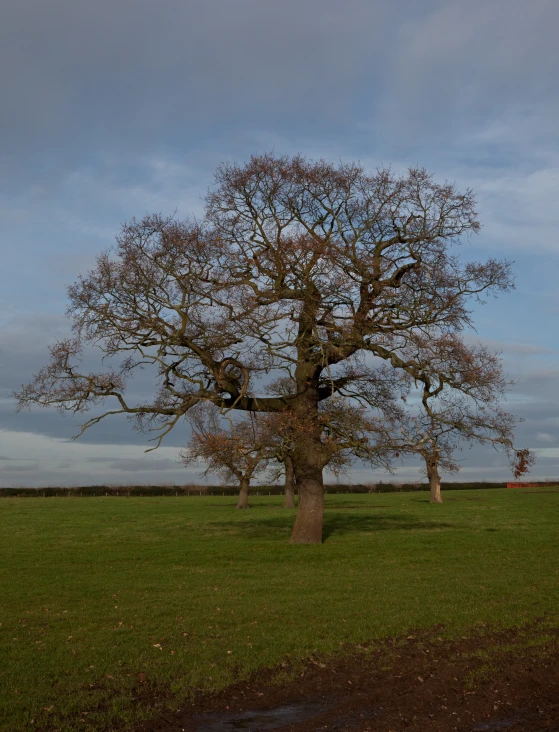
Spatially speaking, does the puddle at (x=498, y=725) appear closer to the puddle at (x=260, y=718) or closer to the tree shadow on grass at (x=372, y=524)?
the puddle at (x=260, y=718)

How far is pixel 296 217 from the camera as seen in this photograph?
2659cm

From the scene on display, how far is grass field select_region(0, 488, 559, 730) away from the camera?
10.3 m

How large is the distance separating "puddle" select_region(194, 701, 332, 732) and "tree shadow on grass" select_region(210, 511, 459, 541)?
20146 mm

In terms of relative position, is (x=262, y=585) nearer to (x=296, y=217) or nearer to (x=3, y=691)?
(x=3, y=691)

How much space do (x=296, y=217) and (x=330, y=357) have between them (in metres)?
6.03

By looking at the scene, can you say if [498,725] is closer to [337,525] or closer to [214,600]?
[214,600]

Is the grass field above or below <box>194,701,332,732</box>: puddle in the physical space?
above

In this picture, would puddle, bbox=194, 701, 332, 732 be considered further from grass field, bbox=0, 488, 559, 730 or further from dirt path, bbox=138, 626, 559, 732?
grass field, bbox=0, 488, 559, 730

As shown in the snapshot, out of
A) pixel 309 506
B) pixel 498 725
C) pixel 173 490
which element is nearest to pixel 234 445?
pixel 309 506

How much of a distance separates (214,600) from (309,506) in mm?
10300

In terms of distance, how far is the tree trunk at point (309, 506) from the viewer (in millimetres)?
26031

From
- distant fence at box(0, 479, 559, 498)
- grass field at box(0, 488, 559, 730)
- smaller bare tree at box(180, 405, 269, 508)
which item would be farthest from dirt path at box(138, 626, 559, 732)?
distant fence at box(0, 479, 559, 498)

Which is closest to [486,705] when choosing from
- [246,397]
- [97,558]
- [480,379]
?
[480,379]

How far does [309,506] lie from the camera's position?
26.8 meters
